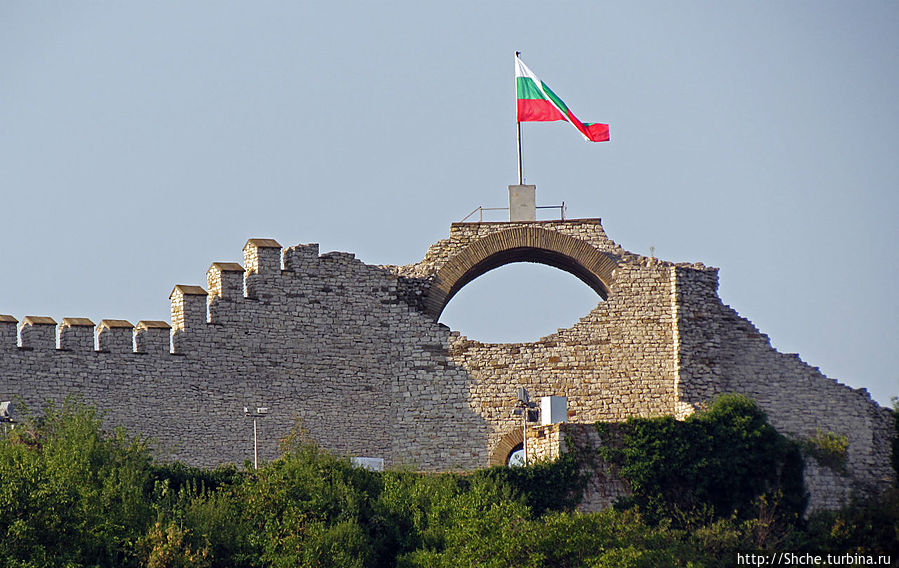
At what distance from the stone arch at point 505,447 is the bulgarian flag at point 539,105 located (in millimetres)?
6755

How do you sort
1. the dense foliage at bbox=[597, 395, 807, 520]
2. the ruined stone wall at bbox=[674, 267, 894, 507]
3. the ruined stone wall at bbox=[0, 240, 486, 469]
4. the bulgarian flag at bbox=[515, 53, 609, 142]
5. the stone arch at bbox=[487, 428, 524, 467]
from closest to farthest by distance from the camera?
the ruined stone wall at bbox=[0, 240, 486, 469], the dense foliage at bbox=[597, 395, 807, 520], the stone arch at bbox=[487, 428, 524, 467], the ruined stone wall at bbox=[674, 267, 894, 507], the bulgarian flag at bbox=[515, 53, 609, 142]

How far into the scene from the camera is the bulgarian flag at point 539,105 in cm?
4025

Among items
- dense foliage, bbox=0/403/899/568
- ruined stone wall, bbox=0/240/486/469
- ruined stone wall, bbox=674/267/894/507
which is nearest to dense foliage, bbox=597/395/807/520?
dense foliage, bbox=0/403/899/568

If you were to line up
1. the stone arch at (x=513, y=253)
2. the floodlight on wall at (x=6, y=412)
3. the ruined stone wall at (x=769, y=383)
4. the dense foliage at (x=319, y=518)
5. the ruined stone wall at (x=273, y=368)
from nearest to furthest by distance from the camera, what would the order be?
the dense foliage at (x=319, y=518), the floodlight on wall at (x=6, y=412), the ruined stone wall at (x=273, y=368), the ruined stone wall at (x=769, y=383), the stone arch at (x=513, y=253)

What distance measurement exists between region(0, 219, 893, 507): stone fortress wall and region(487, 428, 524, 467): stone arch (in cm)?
4

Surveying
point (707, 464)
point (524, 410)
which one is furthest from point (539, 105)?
point (707, 464)

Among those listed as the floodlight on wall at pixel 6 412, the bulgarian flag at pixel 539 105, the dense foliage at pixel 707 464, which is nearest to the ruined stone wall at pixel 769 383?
the dense foliage at pixel 707 464

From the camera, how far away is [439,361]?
38.0m

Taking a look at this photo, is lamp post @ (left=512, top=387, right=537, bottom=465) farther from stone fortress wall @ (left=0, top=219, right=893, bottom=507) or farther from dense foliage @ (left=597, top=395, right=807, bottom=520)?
dense foliage @ (left=597, top=395, right=807, bottom=520)

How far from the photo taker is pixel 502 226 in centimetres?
3919

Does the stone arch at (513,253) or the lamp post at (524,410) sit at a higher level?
the stone arch at (513,253)

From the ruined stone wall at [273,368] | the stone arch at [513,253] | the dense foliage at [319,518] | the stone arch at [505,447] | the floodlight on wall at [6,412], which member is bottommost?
the dense foliage at [319,518]

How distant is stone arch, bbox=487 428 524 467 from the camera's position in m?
37.2

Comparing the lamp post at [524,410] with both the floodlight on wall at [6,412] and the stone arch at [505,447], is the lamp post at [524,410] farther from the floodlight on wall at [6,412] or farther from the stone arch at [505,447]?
the floodlight on wall at [6,412]
